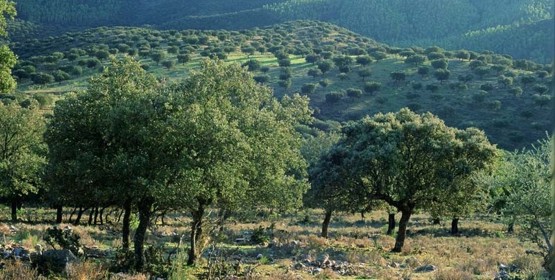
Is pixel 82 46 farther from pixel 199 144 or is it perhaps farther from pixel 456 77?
pixel 199 144

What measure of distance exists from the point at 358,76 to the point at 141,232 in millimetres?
112068

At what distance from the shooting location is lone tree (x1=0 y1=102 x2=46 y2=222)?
45.4 metres

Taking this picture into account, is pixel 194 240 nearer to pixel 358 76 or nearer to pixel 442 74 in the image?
pixel 442 74

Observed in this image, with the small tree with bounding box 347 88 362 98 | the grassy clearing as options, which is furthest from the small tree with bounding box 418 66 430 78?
the grassy clearing

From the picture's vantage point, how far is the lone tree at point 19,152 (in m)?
45.4

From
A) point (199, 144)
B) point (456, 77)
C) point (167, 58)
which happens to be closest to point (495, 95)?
point (456, 77)

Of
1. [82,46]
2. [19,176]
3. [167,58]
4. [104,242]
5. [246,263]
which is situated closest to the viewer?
[246,263]

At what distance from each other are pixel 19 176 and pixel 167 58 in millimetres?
86491

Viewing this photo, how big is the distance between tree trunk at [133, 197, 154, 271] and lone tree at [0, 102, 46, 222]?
28079 mm

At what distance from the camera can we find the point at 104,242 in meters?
30.8

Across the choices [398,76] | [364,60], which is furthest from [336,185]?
[364,60]

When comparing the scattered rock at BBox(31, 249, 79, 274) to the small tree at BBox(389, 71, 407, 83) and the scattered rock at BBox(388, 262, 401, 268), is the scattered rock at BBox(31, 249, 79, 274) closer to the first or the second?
the scattered rock at BBox(388, 262, 401, 268)

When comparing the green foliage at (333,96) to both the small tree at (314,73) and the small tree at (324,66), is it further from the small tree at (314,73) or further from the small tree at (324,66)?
the small tree at (324,66)

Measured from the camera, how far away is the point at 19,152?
4994cm
